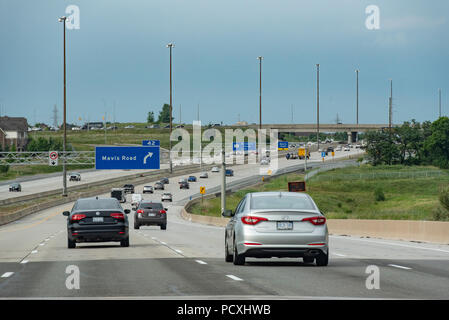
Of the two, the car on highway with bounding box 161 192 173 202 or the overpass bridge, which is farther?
the overpass bridge

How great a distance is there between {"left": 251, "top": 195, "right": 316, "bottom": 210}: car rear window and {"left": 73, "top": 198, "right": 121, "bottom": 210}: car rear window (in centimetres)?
→ 895

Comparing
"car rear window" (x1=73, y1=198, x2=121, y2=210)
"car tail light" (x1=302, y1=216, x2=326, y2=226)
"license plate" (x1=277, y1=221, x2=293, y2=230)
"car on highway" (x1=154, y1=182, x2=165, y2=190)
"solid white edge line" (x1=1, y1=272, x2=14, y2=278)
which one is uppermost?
"car tail light" (x1=302, y1=216, x2=326, y2=226)

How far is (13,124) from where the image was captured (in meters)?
194

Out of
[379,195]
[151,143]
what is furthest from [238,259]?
[379,195]

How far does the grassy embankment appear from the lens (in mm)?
92438

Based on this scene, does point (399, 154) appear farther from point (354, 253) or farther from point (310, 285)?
point (310, 285)

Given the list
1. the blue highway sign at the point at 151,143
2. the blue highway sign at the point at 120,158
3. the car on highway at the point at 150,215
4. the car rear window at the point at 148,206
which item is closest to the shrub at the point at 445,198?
the car on highway at the point at 150,215

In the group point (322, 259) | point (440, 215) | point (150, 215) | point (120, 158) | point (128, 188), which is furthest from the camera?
point (128, 188)

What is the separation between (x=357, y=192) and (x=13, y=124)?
4293 inches

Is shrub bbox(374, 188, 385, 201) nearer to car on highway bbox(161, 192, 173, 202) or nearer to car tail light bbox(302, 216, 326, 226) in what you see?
car on highway bbox(161, 192, 173, 202)

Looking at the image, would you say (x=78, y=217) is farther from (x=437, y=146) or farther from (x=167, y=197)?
(x=437, y=146)

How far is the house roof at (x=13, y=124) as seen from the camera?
191625 millimetres

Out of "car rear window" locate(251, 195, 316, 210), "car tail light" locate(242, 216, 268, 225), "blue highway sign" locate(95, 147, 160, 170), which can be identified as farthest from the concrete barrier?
"blue highway sign" locate(95, 147, 160, 170)

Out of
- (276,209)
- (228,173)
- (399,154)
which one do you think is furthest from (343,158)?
(276,209)
